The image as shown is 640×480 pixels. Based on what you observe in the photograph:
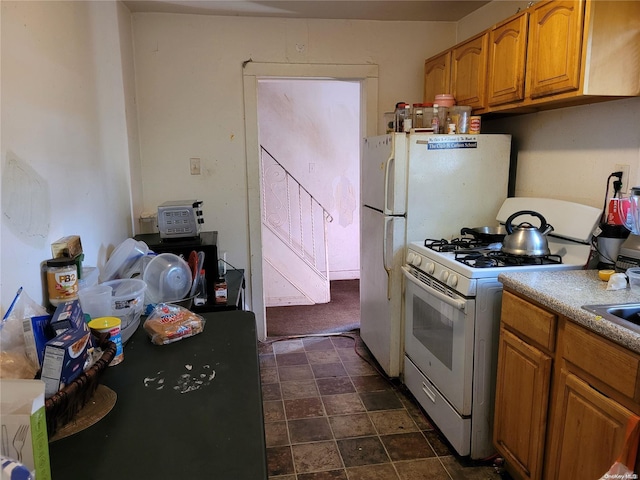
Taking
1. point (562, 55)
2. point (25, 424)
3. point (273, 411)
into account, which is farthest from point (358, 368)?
point (25, 424)

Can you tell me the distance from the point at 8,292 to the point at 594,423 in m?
1.86

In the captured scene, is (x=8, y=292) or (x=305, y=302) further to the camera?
(x=305, y=302)

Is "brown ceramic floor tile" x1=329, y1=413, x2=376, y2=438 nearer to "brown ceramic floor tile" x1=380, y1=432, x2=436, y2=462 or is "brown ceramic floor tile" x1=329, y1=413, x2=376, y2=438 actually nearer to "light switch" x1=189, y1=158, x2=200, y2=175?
"brown ceramic floor tile" x1=380, y1=432, x2=436, y2=462

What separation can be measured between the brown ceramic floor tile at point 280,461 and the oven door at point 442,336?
83 cm

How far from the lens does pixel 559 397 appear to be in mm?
1621

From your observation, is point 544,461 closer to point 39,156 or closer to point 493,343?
point 493,343

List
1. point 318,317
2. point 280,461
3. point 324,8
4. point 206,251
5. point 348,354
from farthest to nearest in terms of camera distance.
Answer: point 318,317
point 348,354
point 324,8
point 206,251
point 280,461

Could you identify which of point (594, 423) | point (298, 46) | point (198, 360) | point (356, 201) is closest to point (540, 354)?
point (594, 423)

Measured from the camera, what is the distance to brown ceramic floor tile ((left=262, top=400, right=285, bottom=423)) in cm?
255

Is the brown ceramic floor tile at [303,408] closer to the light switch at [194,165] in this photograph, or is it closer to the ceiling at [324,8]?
the light switch at [194,165]

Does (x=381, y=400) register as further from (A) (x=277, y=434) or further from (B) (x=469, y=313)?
(B) (x=469, y=313)

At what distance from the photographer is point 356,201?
17.2 feet

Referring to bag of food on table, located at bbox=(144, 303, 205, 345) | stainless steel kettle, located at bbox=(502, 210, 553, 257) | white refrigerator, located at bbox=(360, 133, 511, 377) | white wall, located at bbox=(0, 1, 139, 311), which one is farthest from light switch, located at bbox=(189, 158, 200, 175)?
stainless steel kettle, located at bbox=(502, 210, 553, 257)

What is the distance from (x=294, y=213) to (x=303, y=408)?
2738mm
